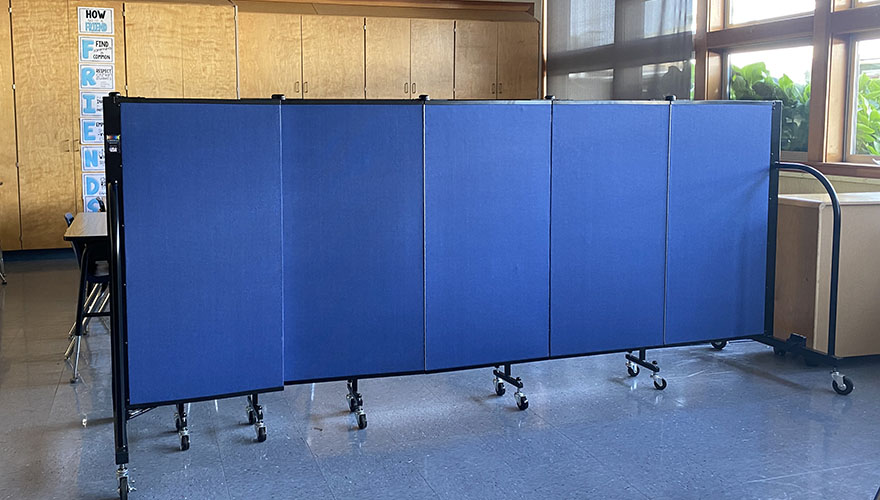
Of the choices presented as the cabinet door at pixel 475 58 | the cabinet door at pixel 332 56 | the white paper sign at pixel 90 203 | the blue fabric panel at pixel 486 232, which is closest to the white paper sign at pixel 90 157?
the white paper sign at pixel 90 203

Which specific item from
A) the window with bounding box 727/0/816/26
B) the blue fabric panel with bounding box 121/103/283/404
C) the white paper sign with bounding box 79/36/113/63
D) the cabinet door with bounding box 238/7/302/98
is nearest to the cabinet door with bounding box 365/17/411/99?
the cabinet door with bounding box 238/7/302/98

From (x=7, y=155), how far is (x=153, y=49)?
1.78 meters

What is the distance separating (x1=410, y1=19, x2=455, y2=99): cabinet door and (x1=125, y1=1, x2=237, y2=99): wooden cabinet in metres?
2.08

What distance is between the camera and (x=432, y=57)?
380 inches

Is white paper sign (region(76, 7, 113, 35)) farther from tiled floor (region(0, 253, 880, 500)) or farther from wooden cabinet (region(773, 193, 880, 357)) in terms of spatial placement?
wooden cabinet (region(773, 193, 880, 357))

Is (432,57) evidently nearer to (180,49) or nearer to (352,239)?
(180,49)

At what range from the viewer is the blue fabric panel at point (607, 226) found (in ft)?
13.3

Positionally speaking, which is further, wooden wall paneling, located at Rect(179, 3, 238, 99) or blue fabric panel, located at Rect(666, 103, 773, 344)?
wooden wall paneling, located at Rect(179, 3, 238, 99)

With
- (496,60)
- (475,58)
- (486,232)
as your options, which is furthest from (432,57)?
(486,232)

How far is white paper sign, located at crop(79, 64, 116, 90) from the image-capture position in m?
8.31

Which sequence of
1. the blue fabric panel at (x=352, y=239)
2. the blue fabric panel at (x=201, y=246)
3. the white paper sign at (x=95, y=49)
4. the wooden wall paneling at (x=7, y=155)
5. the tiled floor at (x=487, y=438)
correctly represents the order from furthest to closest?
the white paper sign at (x=95, y=49)
the wooden wall paneling at (x=7, y=155)
the blue fabric panel at (x=352, y=239)
the blue fabric panel at (x=201, y=246)
the tiled floor at (x=487, y=438)

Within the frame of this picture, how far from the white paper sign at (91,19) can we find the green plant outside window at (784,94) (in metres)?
5.97

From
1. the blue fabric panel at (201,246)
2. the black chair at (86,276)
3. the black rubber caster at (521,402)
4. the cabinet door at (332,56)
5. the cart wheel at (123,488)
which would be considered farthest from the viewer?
the cabinet door at (332,56)

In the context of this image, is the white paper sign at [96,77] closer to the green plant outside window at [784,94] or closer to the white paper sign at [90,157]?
the white paper sign at [90,157]
